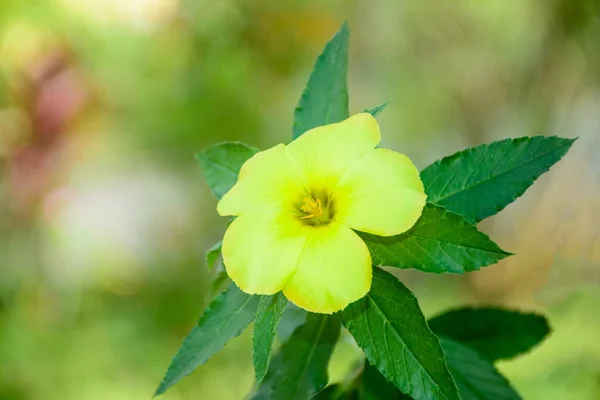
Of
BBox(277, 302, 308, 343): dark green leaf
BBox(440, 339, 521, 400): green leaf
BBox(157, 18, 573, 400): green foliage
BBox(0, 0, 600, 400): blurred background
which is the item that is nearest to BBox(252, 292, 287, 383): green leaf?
BBox(157, 18, 573, 400): green foliage

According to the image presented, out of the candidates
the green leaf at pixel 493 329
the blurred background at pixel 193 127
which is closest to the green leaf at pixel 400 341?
the green leaf at pixel 493 329

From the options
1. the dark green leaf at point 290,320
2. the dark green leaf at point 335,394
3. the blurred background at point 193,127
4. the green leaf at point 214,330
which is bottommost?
the dark green leaf at point 335,394

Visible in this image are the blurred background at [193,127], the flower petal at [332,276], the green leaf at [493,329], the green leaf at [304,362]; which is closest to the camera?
the flower petal at [332,276]

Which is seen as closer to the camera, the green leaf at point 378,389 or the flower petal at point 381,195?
the flower petal at point 381,195

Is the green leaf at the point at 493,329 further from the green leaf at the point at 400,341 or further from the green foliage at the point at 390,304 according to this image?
the green leaf at the point at 400,341

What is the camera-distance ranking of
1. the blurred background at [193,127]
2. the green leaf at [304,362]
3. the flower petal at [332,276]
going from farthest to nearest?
the blurred background at [193,127], the green leaf at [304,362], the flower petal at [332,276]

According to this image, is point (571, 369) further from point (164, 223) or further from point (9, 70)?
point (9, 70)

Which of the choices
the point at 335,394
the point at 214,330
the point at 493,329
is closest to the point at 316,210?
the point at 214,330

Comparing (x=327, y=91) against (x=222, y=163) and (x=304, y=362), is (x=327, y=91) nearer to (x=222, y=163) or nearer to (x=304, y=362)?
(x=222, y=163)
